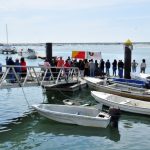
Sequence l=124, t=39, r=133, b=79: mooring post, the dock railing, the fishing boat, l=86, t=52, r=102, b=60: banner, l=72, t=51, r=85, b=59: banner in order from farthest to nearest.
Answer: l=72, t=51, r=85, b=59: banner, l=86, t=52, r=102, b=60: banner, l=124, t=39, r=133, b=79: mooring post, the fishing boat, the dock railing

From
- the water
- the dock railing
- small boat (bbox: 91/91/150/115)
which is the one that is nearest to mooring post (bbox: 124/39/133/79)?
the dock railing

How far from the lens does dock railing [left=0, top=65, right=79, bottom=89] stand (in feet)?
62.5

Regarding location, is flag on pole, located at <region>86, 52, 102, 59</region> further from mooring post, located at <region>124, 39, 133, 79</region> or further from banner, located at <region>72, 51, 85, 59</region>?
mooring post, located at <region>124, 39, 133, 79</region>

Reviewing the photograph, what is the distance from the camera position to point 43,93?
26.8 meters

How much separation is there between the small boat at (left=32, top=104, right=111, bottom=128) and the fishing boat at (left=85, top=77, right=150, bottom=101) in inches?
188

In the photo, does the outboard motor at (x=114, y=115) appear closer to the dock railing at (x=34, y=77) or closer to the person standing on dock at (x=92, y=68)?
the dock railing at (x=34, y=77)

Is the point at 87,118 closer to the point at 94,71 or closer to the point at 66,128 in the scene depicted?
the point at 66,128

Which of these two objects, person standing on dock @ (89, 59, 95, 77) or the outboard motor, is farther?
person standing on dock @ (89, 59, 95, 77)


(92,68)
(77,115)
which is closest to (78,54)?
(92,68)

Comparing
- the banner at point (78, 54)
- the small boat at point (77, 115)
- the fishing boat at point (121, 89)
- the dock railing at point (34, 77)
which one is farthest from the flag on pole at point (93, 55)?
the small boat at point (77, 115)

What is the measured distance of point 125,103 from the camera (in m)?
20.1

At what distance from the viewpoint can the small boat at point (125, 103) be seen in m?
18.9

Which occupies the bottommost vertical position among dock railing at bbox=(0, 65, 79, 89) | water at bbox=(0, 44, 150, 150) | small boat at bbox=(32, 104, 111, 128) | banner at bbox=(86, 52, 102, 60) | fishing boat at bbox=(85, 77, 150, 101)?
water at bbox=(0, 44, 150, 150)

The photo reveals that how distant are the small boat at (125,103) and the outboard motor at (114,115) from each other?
2.59 m
